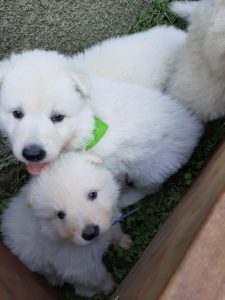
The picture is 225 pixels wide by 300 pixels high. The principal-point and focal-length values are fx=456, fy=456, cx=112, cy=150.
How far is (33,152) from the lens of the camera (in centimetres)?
233

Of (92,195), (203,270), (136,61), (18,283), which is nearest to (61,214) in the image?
(92,195)

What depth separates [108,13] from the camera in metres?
3.48

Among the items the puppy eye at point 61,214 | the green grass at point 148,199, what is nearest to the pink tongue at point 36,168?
the puppy eye at point 61,214

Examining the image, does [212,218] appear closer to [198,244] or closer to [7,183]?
[198,244]

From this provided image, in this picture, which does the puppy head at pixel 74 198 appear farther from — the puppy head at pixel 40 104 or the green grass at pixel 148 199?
the green grass at pixel 148 199

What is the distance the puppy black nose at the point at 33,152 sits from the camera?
2.33 metres

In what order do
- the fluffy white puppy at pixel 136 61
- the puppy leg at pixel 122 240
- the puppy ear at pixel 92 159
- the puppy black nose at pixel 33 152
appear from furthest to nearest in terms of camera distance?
1. the fluffy white puppy at pixel 136 61
2. the puppy leg at pixel 122 240
3. the puppy ear at pixel 92 159
4. the puppy black nose at pixel 33 152

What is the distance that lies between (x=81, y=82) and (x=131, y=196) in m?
1.01

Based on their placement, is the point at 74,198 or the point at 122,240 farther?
the point at 122,240

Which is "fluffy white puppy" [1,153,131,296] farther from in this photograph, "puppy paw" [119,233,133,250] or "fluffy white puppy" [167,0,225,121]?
"fluffy white puppy" [167,0,225,121]

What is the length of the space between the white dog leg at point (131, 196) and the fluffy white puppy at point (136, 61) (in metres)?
0.73

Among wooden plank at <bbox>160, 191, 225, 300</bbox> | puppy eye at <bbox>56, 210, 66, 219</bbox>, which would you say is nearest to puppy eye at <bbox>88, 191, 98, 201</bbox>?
puppy eye at <bbox>56, 210, 66, 219</bbox>

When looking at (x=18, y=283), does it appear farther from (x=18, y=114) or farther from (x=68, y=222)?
(x=18, y=114)

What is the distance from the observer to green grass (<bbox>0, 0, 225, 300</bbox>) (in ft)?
9.73
